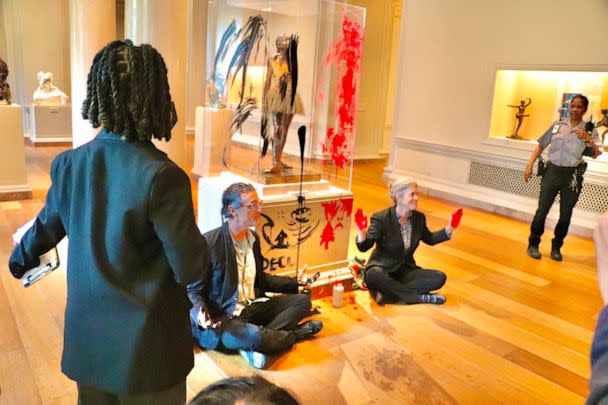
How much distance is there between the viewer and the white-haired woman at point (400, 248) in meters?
3.46

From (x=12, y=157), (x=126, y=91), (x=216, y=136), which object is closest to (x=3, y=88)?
(x=12, y=157)

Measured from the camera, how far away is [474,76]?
6730 mm

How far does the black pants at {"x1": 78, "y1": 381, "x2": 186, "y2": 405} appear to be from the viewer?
1.45 meters

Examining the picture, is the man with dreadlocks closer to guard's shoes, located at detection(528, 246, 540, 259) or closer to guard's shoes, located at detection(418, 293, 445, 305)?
guard's shoes, located at detection(418, 293, 445, 305)

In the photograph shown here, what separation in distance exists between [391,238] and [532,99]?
4148 millimetres

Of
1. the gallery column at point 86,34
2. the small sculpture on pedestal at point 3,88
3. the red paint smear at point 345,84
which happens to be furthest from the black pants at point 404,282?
the small sculpture on pedestal at point 3,88

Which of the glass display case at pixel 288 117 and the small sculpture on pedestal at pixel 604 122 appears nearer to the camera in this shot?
the glass display case at pixel 288 117

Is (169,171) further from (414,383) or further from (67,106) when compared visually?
(67,106)

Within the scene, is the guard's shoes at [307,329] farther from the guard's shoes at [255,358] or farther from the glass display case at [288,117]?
the glass display case at [288,117]

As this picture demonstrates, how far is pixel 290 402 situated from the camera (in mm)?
731

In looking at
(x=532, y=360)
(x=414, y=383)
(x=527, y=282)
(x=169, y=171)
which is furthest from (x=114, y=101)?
(x=527, y=282)

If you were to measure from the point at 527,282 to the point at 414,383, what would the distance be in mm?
2001

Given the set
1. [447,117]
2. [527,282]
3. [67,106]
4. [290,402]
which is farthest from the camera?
[67,106]

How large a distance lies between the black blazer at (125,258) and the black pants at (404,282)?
225 cm
